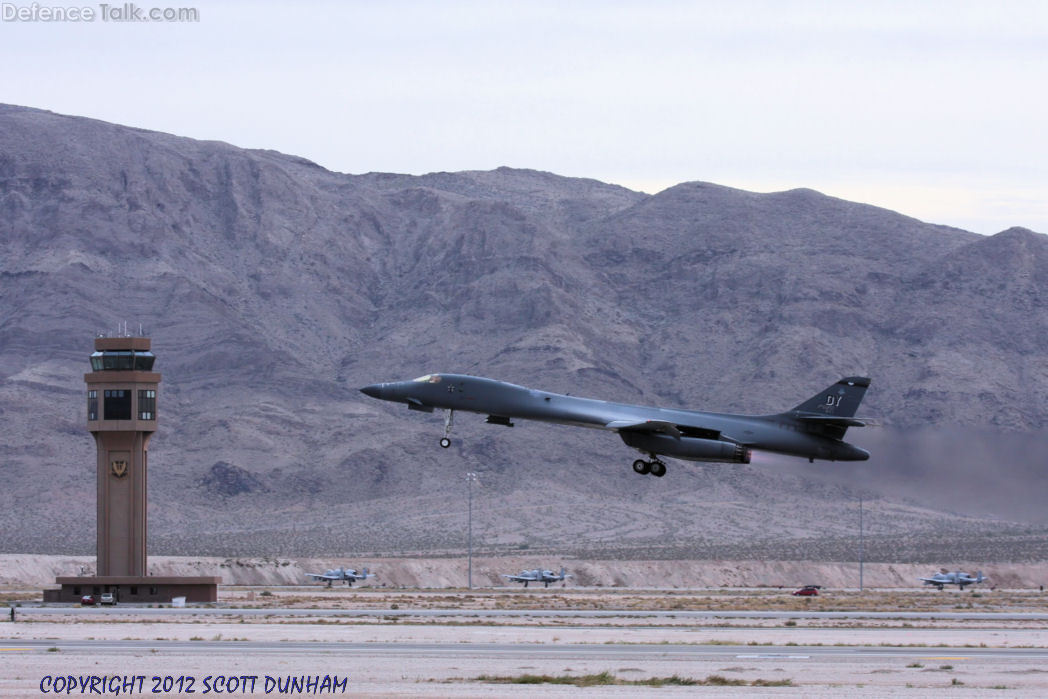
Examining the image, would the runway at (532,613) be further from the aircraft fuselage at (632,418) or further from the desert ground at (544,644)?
the aircraft fuselage at (632,418)

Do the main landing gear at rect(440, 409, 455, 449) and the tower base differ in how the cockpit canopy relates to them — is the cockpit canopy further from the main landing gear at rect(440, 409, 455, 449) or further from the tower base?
the main landing gear at rect(440, 409, 455, 449)

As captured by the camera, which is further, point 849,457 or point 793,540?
point 793,540

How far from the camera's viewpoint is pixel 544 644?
65938mm

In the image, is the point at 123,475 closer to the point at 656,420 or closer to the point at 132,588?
the point at 132,588

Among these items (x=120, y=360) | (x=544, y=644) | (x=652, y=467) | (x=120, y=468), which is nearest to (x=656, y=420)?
(x=652, y=467)

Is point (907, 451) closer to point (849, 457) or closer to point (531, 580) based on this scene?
point (849, 457)

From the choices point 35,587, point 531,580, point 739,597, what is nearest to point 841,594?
point 739,597

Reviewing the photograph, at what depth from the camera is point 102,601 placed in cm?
9669

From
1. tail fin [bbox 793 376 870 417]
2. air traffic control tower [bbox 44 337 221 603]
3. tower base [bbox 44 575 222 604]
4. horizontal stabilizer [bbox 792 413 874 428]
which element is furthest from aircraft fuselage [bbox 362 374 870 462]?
tower base [bbox 44 575 222 604]

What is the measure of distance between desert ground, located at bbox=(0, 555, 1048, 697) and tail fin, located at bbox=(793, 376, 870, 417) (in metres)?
9.60

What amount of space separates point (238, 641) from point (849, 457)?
27798 mm

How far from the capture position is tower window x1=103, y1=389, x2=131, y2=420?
319 feet

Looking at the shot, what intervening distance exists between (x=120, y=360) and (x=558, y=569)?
6100cm

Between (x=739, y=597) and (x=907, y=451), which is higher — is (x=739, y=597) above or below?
below
